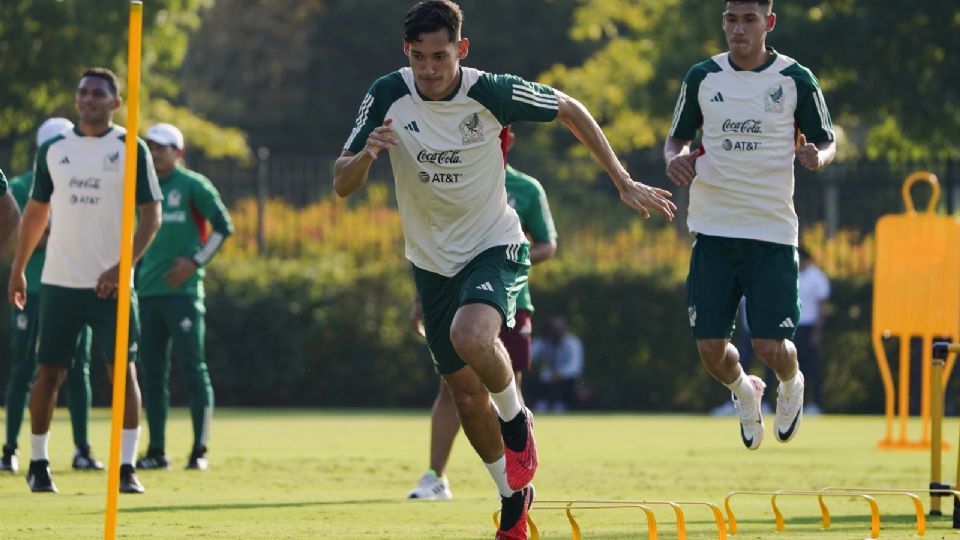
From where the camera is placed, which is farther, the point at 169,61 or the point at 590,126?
the point at 169,61

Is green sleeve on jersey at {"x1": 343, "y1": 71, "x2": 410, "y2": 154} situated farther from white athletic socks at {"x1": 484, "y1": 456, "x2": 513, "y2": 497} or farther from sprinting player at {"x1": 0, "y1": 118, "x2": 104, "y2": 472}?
sprinting player at {"x1": 0, "y1": 118, "x2": 104, "y2": 472}

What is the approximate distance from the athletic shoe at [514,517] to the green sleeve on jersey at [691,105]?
2685mm

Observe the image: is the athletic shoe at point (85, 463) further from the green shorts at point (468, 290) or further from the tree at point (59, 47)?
the tree at point (59, 47)

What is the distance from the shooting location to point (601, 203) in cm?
2791

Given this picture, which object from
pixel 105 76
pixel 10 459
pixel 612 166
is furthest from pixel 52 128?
pixel 612 166

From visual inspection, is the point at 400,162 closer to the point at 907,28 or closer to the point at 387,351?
the point at 387,351

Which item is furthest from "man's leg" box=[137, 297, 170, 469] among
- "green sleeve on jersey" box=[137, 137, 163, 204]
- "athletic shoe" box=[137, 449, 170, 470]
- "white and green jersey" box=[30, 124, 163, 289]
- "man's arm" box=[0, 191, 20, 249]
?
"man's arm" box=[0, 191, 20, 249]

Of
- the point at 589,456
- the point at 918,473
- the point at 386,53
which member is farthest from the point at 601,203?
the point at 386,53

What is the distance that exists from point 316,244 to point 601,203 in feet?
14.5

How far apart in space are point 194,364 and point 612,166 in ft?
20.9

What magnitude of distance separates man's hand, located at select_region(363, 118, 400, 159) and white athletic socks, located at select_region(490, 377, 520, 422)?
1305 millimetres

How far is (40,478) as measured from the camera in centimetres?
1164

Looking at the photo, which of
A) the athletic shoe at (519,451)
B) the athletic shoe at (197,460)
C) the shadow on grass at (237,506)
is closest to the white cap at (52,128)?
the athletic shoe at (197,460)

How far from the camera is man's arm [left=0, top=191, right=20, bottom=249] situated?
9727mm
